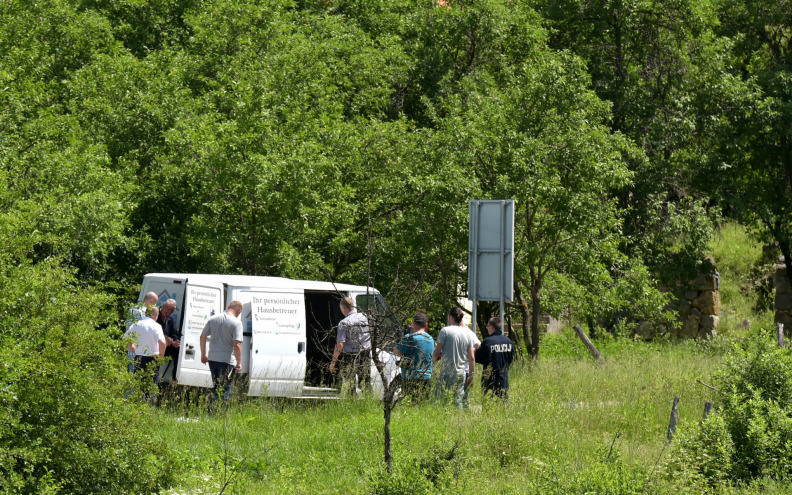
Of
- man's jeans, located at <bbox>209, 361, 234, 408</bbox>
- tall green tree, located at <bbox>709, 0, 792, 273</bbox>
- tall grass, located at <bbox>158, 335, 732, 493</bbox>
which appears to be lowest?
tall grass, located at <bbox>158, 335, 732, 493</bbox>

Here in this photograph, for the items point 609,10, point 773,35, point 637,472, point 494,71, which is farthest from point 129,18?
point 637,472

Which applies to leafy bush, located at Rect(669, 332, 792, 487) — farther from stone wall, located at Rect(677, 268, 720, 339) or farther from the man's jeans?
stone wall, located at Rect(677, 268, 720, 339)

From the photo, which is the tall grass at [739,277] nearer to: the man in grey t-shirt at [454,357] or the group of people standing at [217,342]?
the man in grey t-shirt at [454,357]

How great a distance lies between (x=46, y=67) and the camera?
777 inches

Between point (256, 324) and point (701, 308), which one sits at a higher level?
point (701, 308)

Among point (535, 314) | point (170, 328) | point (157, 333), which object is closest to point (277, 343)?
point (170, 328)

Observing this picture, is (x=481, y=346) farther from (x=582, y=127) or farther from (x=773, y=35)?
(x=773, y=35)

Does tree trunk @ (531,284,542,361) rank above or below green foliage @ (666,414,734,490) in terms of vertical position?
above

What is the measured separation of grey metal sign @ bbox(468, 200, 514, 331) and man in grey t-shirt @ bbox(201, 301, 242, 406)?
113 inches

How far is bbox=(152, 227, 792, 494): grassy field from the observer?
6973mm

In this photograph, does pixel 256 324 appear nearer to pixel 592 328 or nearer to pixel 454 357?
pixel 454 357

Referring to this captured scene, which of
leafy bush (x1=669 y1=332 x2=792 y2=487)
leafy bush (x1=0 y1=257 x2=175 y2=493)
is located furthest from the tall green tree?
leafy bush (x1=0 y1=257 x2=175 y2=493)

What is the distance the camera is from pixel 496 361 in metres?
10.5

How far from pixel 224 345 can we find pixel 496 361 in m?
3.24
